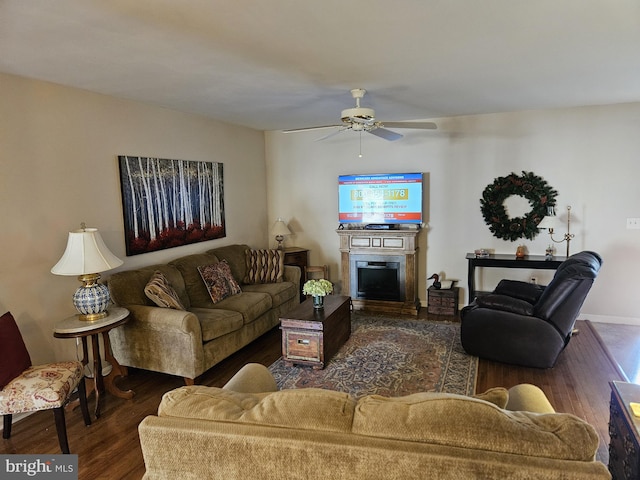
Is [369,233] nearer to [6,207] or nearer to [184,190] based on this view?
[184,190]

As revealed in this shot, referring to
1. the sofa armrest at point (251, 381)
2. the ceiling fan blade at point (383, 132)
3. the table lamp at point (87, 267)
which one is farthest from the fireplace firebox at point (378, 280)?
the sofa armrest at point (251, 381)

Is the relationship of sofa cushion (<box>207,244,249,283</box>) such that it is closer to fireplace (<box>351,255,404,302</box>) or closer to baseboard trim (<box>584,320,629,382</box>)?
fireplace (<box>351,255,404,302</box>)

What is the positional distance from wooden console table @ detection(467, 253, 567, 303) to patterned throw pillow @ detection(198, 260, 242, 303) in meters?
2.83

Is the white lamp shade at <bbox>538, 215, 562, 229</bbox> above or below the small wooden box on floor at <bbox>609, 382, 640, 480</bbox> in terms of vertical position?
above

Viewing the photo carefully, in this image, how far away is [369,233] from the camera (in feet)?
17.7

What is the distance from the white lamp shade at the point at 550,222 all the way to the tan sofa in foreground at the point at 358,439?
13.8 feet

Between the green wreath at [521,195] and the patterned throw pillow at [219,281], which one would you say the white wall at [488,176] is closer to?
the green wreath at [521,195]

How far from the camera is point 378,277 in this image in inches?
216

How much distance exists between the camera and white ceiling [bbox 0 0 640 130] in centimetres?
197

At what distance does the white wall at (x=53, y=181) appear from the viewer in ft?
9.62

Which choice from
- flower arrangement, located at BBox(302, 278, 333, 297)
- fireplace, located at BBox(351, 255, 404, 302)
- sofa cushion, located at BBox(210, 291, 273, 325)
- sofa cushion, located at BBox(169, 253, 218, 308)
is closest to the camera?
flower arrangement, located at BBox(302, 278, 333, 297)

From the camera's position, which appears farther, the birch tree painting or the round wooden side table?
the birch tree painting

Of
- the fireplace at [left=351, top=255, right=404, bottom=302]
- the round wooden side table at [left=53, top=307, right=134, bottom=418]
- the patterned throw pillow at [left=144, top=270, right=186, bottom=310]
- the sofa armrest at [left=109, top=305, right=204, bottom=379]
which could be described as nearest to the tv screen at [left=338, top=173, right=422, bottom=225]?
the fireplace at [left=351, top=255, right=404, bottom=302]

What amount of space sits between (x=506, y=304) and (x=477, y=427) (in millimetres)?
2837
